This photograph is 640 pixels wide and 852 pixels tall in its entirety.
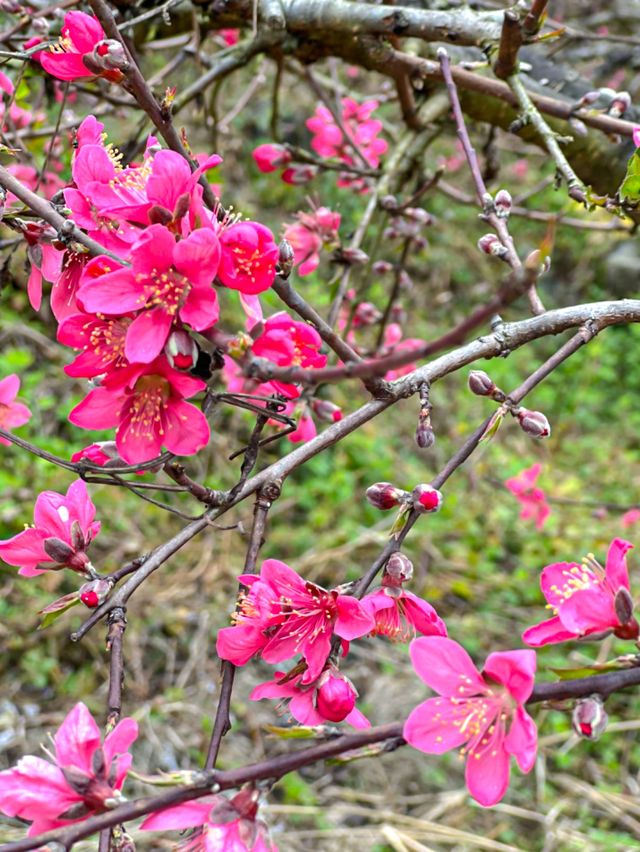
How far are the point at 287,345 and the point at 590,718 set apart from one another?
0.42m

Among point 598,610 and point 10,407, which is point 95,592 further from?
point 10,407

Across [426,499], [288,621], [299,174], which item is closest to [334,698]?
[288,621]

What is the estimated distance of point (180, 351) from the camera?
0.68 m

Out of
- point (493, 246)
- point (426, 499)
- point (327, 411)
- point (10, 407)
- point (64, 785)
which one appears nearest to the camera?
point (64, 785)

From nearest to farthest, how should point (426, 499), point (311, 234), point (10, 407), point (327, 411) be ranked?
point (426, 499), point (327, 411), point (10, 407), point (311, 234)

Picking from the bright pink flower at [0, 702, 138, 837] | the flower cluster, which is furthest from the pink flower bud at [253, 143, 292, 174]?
the bright pink flower at [0, 702, 138, 837]

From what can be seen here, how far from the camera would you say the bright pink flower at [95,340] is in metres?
0.77

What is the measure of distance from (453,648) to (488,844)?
72.7 inches

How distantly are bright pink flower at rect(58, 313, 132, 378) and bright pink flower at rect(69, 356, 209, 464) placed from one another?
0.05 ft

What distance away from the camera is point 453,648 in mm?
712

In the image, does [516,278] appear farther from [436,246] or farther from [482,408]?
[436,246]

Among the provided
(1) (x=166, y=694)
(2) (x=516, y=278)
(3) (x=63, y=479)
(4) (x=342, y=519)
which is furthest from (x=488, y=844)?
(2) (x=516, y=278)

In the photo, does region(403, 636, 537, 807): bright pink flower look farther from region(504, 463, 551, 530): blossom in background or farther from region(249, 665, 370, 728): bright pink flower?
region(504, 463, 551, 530): blossom in background

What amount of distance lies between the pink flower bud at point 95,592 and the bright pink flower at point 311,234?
3.04ft
